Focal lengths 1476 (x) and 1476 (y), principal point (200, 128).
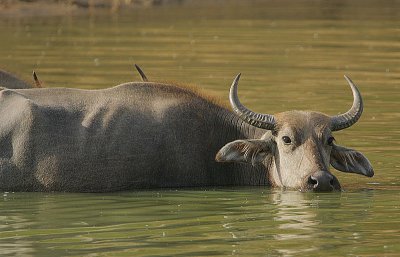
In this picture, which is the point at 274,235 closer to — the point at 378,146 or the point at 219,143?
the point at 219,143

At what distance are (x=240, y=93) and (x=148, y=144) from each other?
7.81 meters

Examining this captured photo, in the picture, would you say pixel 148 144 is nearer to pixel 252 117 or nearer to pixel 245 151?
pixel 245 151

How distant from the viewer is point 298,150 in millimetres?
14102

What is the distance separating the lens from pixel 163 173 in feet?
47.5

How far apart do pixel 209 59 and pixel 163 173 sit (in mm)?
14411

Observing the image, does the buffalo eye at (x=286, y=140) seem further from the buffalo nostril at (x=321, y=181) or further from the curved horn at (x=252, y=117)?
the buffalo nostril at (x=321, y=181)

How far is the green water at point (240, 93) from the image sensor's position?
11.9 meters

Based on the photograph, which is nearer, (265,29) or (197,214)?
(197,214)

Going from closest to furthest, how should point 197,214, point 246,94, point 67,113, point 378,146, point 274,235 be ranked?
point 274,235
point 197,214
point 67,113
point 378,146
point 246,94

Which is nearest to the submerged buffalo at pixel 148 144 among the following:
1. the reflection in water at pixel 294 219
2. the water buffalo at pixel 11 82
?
the reflection in water at pixel 294 219

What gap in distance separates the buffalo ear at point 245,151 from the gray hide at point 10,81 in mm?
3167

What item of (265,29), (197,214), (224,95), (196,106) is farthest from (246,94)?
(265,29)

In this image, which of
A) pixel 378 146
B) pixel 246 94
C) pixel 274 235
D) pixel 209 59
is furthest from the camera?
pixel 209 59

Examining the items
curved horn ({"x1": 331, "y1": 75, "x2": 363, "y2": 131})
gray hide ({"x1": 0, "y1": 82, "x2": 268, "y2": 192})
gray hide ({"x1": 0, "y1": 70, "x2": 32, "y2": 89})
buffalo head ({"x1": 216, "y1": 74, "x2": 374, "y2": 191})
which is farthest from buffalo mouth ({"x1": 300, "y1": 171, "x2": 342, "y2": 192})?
gray hide ({"x1": 0, "y1": 70, "x2": 32, "y2": 89})
